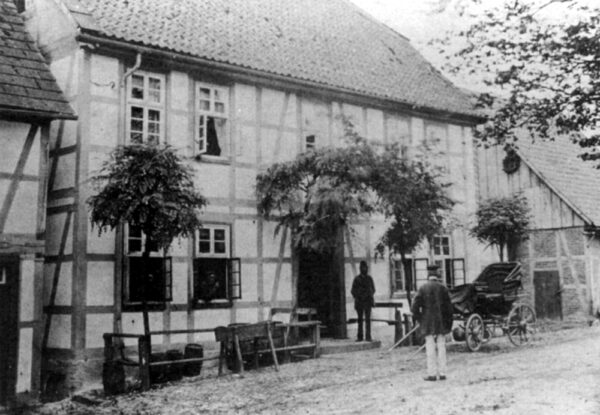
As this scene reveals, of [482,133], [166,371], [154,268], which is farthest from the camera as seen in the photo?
[154,268]

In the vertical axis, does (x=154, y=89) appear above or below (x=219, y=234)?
above

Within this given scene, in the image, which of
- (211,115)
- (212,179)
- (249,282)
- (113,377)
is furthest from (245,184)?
(113,377)

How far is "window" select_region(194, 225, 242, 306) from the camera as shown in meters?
14.3

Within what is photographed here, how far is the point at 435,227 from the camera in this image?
49.1 feet

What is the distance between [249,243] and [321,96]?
4.24 m

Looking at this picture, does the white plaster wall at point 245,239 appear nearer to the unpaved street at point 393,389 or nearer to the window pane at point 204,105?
the window pane at point 204,105

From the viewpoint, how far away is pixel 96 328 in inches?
500

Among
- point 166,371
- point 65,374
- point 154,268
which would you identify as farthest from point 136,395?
point 154,268

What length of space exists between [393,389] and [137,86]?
778 cm

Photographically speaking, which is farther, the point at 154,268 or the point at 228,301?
the point at 228,301

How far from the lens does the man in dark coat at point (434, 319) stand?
35.8 feet

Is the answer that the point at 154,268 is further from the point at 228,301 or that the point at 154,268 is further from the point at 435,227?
the point at 435,227

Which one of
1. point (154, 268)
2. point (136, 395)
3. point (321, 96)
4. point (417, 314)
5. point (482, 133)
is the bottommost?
point (136, 395)

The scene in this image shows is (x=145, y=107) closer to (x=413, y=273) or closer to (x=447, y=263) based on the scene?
(x=413, y=273)
